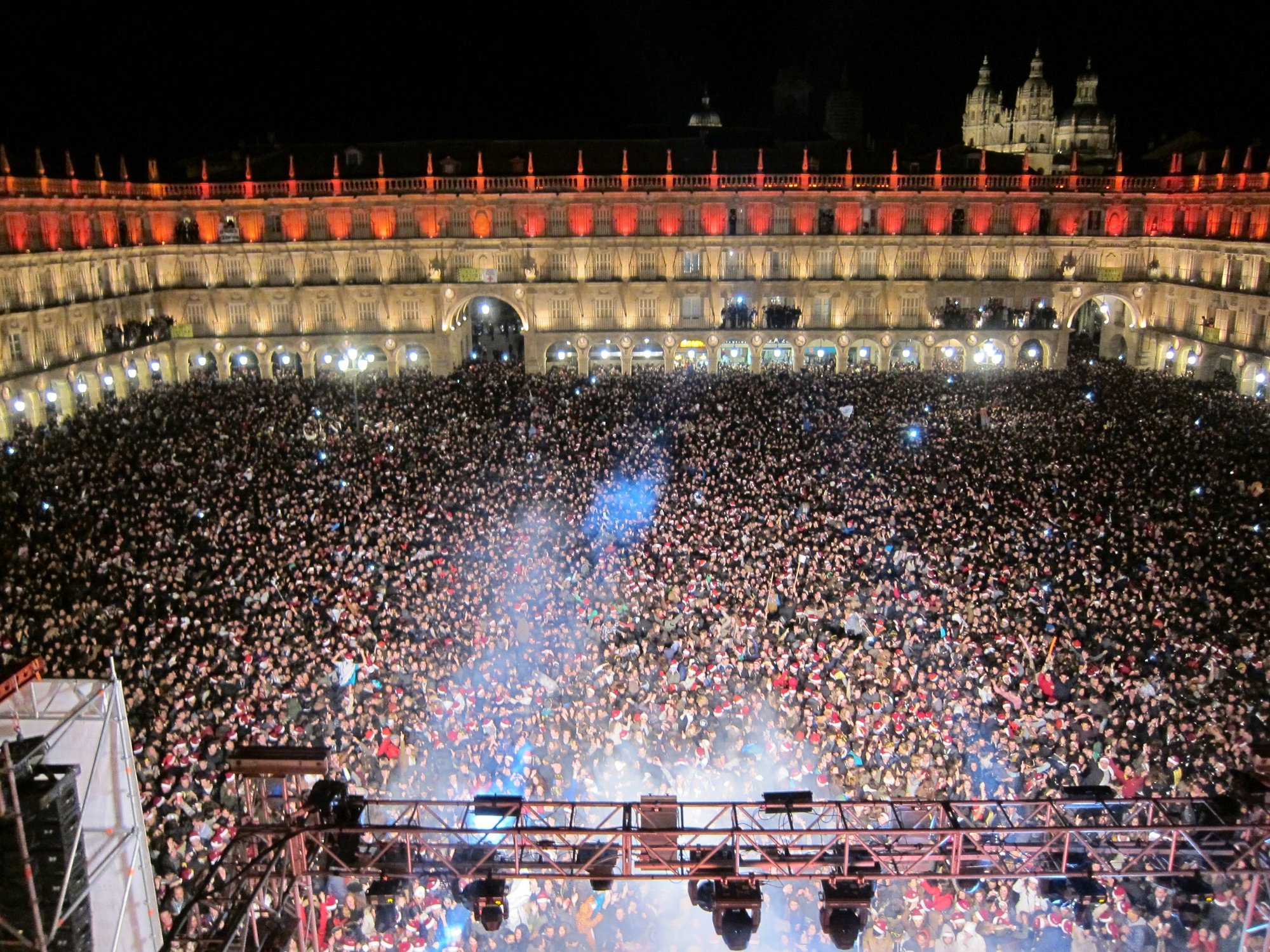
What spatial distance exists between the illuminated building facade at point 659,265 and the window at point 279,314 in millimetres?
90

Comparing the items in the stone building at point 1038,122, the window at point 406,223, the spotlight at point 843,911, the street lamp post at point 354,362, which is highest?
the stone building at point 1038,122

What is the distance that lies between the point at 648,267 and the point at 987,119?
153ft

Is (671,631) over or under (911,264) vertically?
under

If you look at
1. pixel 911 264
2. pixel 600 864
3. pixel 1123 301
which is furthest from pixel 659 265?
pixel 600 864

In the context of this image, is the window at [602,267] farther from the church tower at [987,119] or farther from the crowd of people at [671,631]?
the church tower at [987,119]

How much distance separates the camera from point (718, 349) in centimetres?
4909

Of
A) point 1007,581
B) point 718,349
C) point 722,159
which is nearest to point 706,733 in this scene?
point 1007,581

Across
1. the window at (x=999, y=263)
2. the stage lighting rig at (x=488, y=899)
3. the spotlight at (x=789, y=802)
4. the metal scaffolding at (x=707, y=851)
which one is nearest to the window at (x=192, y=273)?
the window at (x=999, y=263)

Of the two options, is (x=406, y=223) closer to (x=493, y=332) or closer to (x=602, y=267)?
(x=602, y=267)

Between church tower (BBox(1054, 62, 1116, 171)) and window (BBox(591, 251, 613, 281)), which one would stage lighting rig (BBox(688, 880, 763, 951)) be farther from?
church tower (BBox(1054, 62, 1116, 171))

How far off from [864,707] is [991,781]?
2.03m

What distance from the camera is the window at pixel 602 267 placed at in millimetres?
48688

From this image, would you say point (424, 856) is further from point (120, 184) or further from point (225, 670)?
point (120, 184)

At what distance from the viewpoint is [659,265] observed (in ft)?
161
